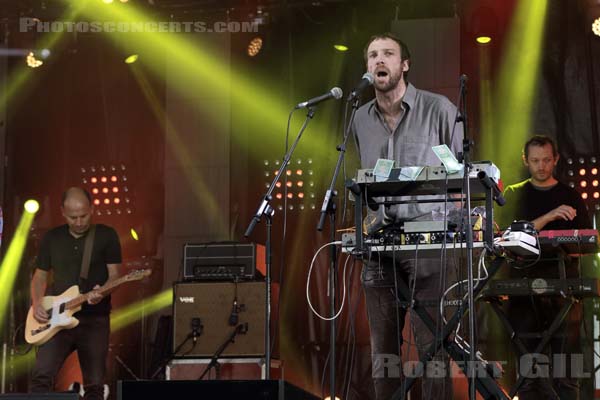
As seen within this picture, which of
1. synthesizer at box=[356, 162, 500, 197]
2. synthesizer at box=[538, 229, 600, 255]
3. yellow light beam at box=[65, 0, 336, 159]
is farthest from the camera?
yellow light beam at box=[65, 0, 336, 159]

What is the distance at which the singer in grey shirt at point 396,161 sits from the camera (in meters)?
4.86

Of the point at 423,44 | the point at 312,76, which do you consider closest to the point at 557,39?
the point at 423,44

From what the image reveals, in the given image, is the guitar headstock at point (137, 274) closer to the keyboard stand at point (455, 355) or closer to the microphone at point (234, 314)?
the microphone at point (234, 314)

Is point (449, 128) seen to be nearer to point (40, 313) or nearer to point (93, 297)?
point (93, 297)

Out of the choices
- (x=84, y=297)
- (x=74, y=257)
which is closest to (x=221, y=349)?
(x=84, y=297)

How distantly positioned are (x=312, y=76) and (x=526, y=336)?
3190 millimetres

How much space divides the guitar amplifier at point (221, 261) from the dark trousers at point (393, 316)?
2625 mm

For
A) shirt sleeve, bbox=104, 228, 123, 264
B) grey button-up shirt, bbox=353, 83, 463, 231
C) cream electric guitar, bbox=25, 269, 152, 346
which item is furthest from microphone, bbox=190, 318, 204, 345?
grey button-up shirt, bbox=353, 83, 463, 231

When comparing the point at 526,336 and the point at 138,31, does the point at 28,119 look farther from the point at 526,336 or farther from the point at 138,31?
the point at 526,336

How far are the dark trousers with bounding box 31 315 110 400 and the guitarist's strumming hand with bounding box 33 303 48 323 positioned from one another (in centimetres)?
17

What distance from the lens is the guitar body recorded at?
7.43 metres

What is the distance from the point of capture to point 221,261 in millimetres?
7590

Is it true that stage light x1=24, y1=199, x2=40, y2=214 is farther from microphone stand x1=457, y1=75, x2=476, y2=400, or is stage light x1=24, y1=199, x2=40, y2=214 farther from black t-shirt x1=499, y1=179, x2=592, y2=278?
microphone stand x1=457, y1=75, x2=476, y2=400

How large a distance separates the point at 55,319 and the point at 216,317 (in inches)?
47.8
